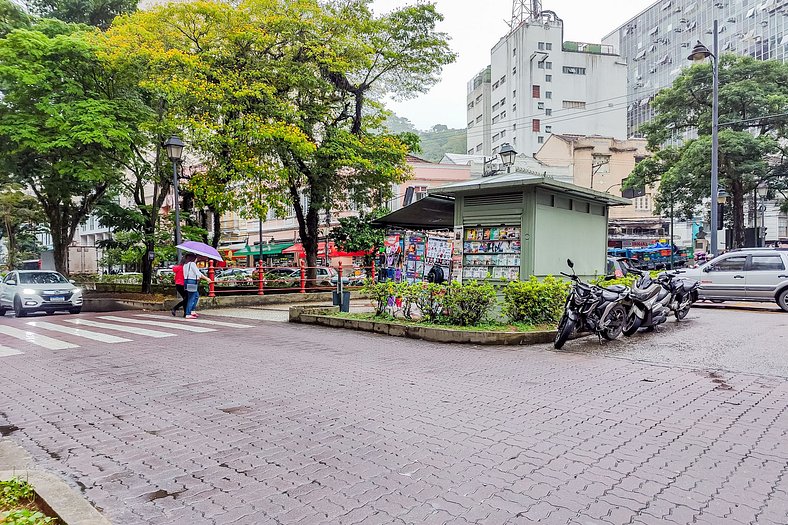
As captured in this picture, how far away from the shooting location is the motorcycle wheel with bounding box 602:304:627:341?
931cm

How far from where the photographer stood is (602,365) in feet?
24.1

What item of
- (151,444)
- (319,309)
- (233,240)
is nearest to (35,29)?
(319,309)

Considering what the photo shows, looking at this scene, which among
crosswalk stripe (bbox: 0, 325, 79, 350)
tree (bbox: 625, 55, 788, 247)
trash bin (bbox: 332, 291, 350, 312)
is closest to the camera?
crosswalk stripe (bbox: 0, 325, 79, 350)

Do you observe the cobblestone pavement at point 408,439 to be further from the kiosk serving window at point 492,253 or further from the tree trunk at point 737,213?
the tree trunk at point 737,213

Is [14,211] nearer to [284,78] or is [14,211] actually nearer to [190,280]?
[284,78]

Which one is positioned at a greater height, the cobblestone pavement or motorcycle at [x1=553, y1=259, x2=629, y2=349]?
motorcycle at [x1=553, y1=259, x2=629, y2=349]

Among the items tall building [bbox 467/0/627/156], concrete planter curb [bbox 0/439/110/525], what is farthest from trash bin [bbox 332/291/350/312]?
tall building [bbox 467/0/627/156]

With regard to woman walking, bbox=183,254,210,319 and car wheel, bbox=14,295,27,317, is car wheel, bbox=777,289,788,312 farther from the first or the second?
car wheel, bbox=14,295,27,317

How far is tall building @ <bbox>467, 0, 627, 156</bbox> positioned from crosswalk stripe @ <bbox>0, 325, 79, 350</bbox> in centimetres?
4969

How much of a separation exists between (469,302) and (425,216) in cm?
519

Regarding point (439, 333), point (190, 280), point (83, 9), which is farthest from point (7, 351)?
point (83, 9)

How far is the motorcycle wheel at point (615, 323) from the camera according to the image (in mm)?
9307

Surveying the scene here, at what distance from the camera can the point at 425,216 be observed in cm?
1465

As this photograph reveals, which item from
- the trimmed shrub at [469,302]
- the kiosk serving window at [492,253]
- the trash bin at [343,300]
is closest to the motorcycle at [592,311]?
the trimmed shrub at [469,302]
